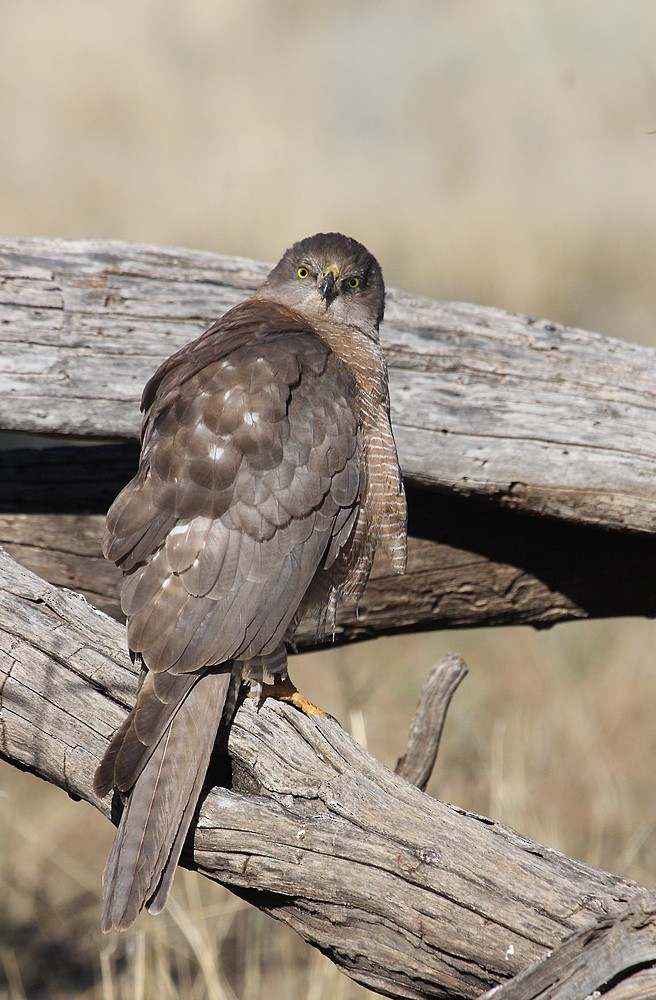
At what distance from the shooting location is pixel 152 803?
8.39 feet

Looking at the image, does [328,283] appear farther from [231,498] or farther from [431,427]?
[231,498]

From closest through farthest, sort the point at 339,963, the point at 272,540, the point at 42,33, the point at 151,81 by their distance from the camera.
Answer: the point at 339,963
the point at 272,540
the point at 151,81
the point at 42,33

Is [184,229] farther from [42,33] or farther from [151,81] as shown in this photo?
[42,33]

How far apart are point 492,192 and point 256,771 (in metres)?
12.8

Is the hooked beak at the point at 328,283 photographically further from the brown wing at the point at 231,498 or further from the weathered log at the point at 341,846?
the weathered log at the point at 341,846

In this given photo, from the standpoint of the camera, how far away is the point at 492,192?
14328 millimetres

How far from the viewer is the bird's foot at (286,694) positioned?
3.16 metres

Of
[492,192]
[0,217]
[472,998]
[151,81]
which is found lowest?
[472,998]

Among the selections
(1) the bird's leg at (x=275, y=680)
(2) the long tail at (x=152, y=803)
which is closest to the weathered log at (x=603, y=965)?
(2) the long tail at (x=152, y=803)

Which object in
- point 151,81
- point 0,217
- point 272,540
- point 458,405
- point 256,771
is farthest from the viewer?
point 151,81

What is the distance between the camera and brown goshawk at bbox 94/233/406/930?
2.58 m

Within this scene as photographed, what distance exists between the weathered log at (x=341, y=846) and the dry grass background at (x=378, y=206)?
1.08m

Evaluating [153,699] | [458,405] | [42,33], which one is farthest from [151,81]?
[153,699]

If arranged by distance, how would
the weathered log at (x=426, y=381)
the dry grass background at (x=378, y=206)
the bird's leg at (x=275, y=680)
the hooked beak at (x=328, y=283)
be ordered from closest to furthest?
1. the bird's leg at (x=275, y=680)
2. the weathered log at (x=426, y=381)
3. the hooked beak at (x=328, y=283)
4. the dry grass background at (x=378, y=206)
